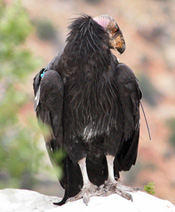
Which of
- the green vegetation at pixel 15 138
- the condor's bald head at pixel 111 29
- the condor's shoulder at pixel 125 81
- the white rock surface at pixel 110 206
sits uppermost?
the condor's bald head at pixel 111 29

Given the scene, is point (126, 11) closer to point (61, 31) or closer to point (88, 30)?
point (61, 31)

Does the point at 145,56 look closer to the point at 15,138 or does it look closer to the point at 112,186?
the point at 112,186

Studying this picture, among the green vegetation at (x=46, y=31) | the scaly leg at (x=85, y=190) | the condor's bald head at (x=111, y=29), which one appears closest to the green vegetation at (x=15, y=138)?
the scaly leg at (x=85, y=190)

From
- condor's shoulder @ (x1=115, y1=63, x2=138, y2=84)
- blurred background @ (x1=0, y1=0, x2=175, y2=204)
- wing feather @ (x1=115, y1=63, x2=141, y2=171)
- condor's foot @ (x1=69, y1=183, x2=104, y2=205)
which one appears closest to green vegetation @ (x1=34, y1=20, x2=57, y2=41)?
blurred background @ (x1=0, y1=0, x2=175, y2=204)

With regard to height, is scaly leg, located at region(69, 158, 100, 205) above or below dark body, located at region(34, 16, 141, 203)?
below

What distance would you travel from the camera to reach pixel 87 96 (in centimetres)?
505

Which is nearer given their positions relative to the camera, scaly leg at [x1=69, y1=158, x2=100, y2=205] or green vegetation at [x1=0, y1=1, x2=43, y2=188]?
green vegetation at [x1=0, y1=1, x2=43, y2=188]

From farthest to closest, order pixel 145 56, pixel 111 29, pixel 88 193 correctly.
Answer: pixel 145 56
pixel 111 29
pixel 88 193

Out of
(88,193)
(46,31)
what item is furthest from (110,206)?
(46,31)

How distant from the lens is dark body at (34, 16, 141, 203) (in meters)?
5.04

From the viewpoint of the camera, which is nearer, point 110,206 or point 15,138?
point 15,138

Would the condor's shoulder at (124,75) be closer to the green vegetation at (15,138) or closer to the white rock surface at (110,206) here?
the white rock surface at (110,206)

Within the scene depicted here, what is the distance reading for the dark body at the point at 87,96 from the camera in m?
5.04

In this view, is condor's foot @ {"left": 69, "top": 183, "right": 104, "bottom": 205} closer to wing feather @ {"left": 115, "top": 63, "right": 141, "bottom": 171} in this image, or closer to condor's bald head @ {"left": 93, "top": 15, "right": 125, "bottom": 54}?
wing feather @ {"left": 115, "top": 63, "right": 141, "bottom": 171}
